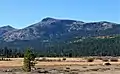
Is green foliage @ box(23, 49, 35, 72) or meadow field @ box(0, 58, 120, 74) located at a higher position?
green foliage @ box(23, 49, 35, 72)

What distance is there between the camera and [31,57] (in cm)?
8456

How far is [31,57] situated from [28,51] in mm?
2728

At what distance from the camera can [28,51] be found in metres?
82.5

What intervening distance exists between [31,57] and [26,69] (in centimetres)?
462

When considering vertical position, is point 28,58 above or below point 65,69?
above

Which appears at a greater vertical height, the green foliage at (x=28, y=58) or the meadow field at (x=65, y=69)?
the green foliage at (x=28, y=58)

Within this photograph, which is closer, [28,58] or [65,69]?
[28,58]

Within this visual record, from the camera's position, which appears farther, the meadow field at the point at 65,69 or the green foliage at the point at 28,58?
the meadow field at the point at 65,69

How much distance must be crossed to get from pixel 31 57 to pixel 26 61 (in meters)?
1.98

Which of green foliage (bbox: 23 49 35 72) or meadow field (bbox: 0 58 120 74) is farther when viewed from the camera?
meadow field (bbox: 0 58 120 74)
